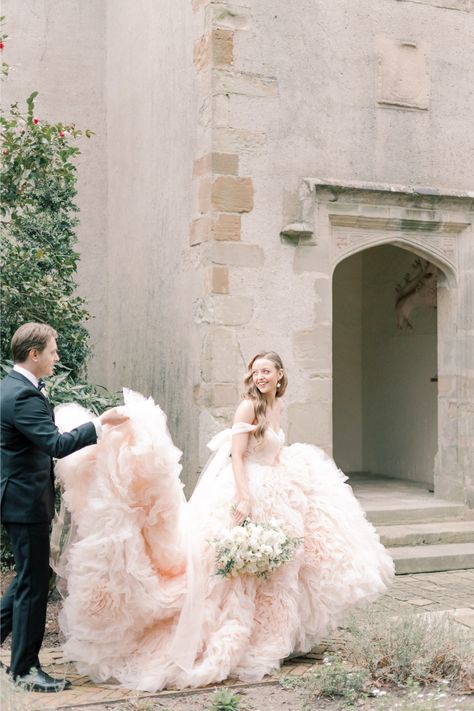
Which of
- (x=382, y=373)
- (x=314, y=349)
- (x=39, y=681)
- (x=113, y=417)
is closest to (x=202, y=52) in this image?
(x=314, y=349)

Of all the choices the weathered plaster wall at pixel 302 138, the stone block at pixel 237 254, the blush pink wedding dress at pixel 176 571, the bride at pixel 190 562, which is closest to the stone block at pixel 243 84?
the weathered plaster wall at pixel 302 138

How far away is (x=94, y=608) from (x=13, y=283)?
13.5 ft

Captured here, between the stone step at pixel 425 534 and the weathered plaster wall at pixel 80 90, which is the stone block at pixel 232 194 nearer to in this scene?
the stone step at pixel 425 534

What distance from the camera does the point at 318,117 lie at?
8.15 m

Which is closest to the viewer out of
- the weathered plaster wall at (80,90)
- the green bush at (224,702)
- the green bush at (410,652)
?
the green bush at (224,702)

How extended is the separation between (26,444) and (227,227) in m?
3.79

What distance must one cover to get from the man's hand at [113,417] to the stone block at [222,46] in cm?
420

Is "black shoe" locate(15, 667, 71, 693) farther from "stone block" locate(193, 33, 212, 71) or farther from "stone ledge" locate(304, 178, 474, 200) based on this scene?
"stone block" locate(193, 33, 212, 71)

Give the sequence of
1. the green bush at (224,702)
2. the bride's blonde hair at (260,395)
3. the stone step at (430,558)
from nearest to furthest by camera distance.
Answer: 1. the green bush at (224,702)
2. the bride's blonde hair at (260,395)
3. the stone step at (430,558)

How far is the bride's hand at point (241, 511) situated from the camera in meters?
5.01

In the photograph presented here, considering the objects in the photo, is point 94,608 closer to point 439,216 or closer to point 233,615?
point 233,615

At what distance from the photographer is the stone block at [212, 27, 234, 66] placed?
7789 millimetres

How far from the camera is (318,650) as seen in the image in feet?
17.5

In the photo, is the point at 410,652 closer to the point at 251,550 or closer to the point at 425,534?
the point at 251,550
